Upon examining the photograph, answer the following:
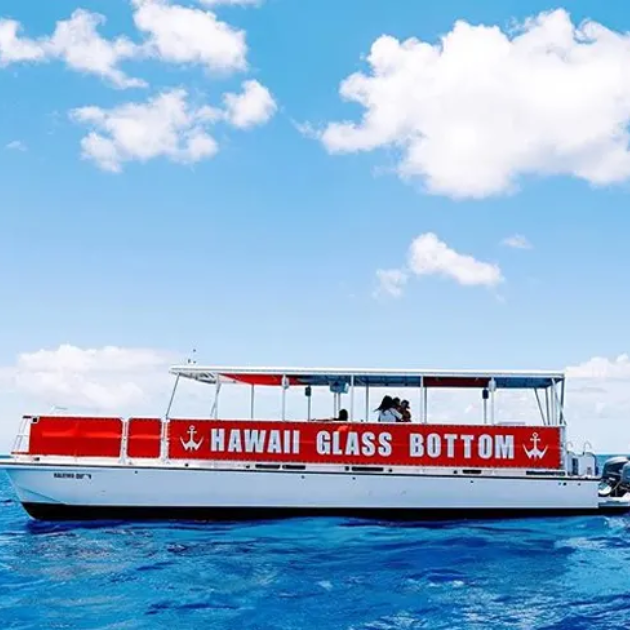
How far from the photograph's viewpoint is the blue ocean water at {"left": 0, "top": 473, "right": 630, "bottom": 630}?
372 inches

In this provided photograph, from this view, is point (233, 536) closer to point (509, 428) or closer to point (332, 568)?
point (332, 568)

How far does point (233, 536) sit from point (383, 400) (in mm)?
5112

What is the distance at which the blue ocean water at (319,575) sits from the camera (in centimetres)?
945

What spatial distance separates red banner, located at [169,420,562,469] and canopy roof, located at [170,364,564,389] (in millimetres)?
1168

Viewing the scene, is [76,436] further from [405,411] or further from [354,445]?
[405,411]

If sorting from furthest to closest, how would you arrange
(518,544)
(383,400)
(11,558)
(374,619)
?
(383,400) → (518,544) → (11,558) → (374,619)

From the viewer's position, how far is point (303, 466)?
17391 millimetres

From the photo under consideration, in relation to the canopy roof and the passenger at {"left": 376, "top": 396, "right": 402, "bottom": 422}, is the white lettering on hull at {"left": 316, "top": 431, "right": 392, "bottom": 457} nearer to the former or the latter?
the passenger at {"left": 376, "top": 396, "right": 402, "bottom": 422}

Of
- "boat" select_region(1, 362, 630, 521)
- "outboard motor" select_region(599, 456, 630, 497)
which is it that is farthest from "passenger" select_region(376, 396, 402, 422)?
"outboard motor" select_region(599, 456, 630, 497)

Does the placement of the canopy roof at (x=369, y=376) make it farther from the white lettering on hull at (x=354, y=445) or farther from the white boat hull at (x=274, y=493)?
the white boat hull at (x=274, y=493)

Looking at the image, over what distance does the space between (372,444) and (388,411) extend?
39.9 inches

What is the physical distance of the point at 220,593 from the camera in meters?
10.7

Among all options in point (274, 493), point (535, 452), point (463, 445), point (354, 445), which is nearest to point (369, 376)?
point (354, 445)

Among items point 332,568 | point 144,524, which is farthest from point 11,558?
point 332,568
